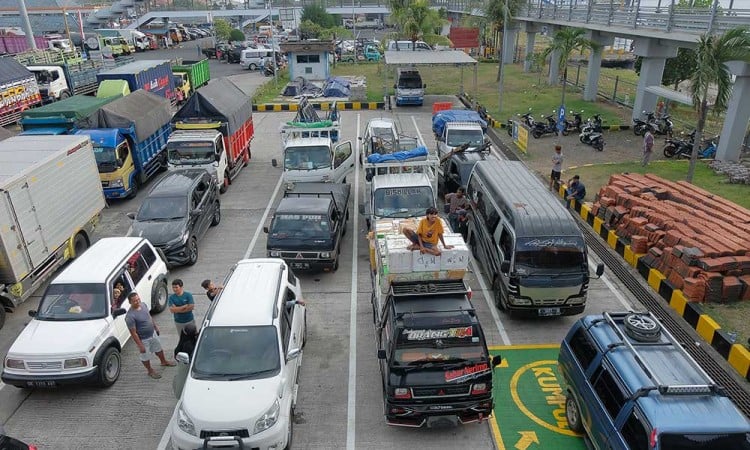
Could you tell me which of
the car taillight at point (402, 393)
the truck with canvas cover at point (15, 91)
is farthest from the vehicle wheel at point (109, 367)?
the truck with canvas cover at point (15, 91)

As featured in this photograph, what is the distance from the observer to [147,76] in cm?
2772

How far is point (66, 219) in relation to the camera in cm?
1272

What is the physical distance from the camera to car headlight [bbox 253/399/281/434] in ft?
22.9

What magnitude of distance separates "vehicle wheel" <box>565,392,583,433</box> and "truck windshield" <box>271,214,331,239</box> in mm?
6533

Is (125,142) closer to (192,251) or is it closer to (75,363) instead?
(192,251)

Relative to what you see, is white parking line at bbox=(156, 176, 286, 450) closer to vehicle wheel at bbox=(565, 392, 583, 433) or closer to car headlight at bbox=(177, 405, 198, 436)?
car headlight at bbox=(177, 405, 198, 436)

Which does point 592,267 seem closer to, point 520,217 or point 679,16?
point 520,217

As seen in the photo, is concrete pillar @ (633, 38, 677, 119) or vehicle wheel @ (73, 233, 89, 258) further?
concrete pillar @ (633, 38, 677, 119)

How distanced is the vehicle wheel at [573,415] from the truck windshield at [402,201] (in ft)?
19.8

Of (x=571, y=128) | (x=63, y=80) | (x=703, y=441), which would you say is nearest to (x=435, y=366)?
(x=703, y=441)

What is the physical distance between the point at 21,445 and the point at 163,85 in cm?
2736

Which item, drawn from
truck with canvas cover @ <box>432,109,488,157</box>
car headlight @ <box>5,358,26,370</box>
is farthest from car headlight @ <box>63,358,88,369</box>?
truck with canvas cover @ <box>432,109,488,157</box>

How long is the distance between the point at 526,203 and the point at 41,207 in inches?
427

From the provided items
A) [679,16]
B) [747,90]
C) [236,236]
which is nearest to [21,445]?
[236,236]
